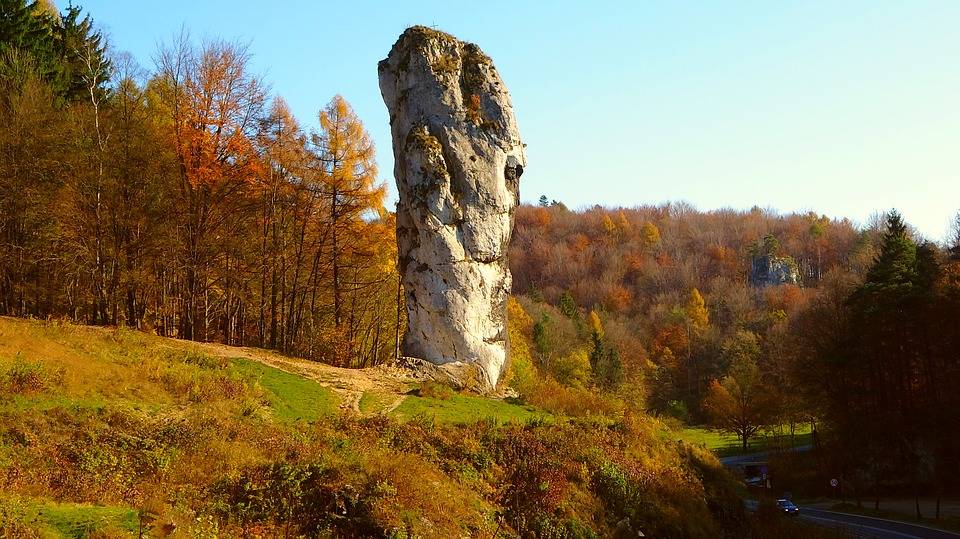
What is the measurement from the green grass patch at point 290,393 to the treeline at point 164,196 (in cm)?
741

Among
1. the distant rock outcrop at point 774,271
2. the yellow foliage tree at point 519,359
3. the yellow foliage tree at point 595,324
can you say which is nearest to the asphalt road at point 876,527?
the yellow foliage tree at point 519,359

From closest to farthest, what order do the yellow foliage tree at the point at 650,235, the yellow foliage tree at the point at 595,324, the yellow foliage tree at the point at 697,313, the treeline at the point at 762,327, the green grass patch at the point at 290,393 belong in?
the green grass patch at the point at 290,393
the treeline at the point at 762,327
the yellow foliage tree at the point at 595,324
the yellow foliage tree at the point at 697,313
the yellow foliage tree at the point at 650,235

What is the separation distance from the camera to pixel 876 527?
28047 mm

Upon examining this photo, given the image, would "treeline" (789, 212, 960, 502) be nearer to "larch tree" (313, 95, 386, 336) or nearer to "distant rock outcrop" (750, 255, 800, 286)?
"larch tree" (313, 95, 386, 336)

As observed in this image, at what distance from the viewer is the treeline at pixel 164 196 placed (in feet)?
77.3

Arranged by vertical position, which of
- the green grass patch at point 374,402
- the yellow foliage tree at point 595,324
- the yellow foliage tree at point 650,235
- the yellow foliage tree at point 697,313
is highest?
the yellow foliage tree at point 650,235

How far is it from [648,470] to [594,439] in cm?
163

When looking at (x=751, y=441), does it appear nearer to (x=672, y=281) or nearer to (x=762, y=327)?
(x=762, y=327)

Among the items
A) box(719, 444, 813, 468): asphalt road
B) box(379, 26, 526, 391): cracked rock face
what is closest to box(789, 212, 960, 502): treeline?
box(719, 444, 813, 468): asphalt road

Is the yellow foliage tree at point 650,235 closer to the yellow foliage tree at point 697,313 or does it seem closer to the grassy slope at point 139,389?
the yellow foliage tree at point 697,313

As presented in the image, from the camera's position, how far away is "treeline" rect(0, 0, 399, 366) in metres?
23.6

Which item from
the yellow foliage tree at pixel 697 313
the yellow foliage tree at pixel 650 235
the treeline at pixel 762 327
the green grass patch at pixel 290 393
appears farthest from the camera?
the yellow foliage tree at pixel 650 235

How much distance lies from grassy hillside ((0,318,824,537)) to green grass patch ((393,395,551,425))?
0.36 ft

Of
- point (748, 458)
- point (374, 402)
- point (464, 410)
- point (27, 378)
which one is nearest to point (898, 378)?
point (748, 458)
